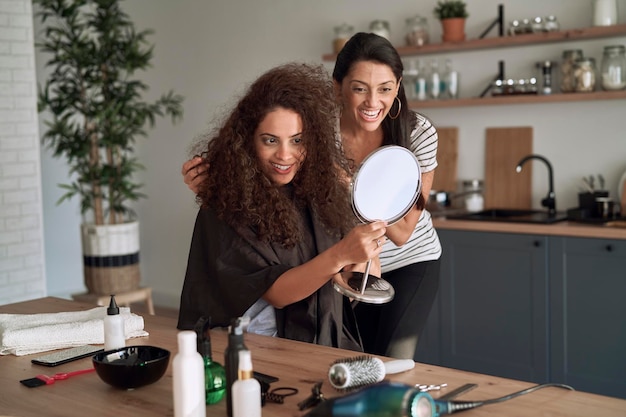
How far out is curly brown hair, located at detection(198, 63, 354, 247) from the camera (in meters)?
2.23

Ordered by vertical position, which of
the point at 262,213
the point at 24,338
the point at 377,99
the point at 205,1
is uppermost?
the point at 205,1

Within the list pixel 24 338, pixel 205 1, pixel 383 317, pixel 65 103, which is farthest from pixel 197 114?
pixel 24 338

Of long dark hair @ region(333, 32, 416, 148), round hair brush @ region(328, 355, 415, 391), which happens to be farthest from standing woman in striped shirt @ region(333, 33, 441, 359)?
round hair brush @ region(328, 355, 415, 391)

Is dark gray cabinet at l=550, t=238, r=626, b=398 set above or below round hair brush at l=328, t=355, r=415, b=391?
below

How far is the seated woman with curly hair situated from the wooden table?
0.16 m

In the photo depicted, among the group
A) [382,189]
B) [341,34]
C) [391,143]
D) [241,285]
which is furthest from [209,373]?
[341,34]

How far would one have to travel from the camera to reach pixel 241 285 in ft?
7.04

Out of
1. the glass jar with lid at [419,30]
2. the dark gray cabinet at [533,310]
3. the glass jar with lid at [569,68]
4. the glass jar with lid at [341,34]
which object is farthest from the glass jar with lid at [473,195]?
the glass jar with lid at [341,34]

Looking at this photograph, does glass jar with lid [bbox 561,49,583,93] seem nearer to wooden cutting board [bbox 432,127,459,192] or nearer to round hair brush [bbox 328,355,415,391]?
wooden cutting board [bbox 432,127,459,192]

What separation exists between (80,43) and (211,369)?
13.2 ft

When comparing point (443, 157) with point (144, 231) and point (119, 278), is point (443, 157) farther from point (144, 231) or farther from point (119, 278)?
point (144, 231)

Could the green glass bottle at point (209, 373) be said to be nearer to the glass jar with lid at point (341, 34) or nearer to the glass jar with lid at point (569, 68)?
the glass jar with lid at point (569, 68)

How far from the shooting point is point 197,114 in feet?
21.0

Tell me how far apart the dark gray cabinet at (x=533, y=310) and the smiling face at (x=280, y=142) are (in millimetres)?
2227
